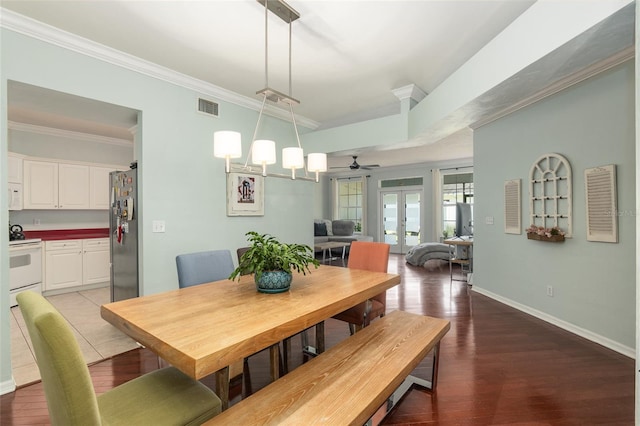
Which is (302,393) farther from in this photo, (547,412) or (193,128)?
(193,128)

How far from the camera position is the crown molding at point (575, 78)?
8.50 feet

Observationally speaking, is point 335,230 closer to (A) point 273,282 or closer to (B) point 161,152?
(B) point 161,152

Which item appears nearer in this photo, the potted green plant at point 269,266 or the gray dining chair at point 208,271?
the potted green plant at point 269,266

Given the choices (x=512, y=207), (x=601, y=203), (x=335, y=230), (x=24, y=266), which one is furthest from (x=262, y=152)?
(x=335, y=230)

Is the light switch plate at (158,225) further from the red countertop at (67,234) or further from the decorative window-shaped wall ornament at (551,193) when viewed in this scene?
the decorative window-shaped wall ornament at (551,193)

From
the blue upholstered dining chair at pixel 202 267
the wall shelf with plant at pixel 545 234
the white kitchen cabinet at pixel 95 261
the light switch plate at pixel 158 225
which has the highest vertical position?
the light switch plate at pixel 158 225

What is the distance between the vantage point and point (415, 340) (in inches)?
75.7

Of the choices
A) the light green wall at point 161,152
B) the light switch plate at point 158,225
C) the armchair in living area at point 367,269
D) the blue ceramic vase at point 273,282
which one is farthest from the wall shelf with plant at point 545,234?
the light switch plate at point 158,225

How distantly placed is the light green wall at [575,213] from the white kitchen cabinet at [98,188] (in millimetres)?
6270

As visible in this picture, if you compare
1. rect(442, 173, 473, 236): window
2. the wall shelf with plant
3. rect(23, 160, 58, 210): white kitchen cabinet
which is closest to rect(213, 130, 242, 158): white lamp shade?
the wall shelf with plant

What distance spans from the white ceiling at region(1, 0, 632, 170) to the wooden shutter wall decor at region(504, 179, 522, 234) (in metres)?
1.54

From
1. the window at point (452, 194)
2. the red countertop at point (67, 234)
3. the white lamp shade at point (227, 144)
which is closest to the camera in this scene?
the white lamp shade at point (227, 144)

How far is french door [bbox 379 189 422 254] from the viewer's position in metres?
9.18

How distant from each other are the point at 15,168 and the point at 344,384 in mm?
5638
